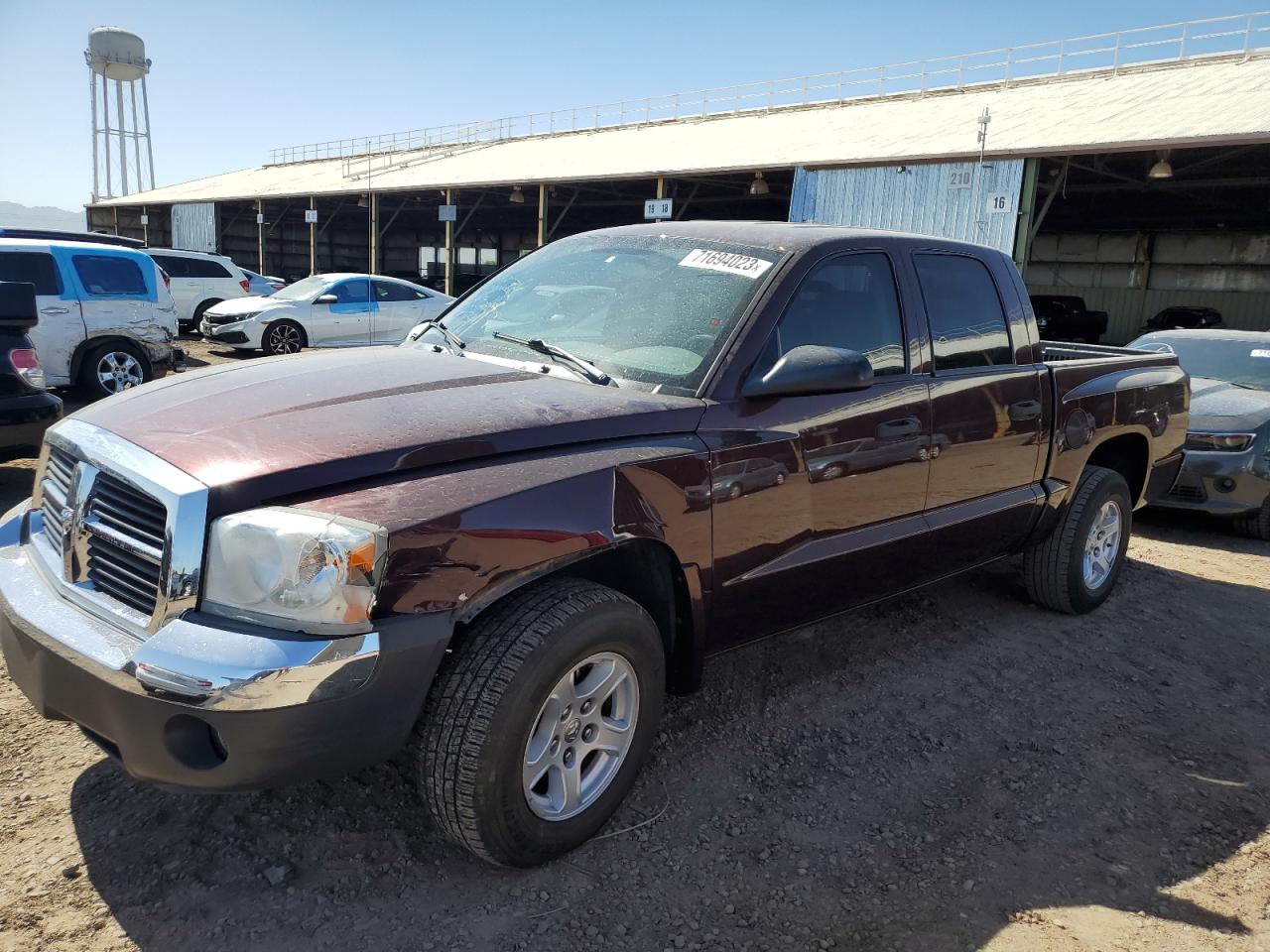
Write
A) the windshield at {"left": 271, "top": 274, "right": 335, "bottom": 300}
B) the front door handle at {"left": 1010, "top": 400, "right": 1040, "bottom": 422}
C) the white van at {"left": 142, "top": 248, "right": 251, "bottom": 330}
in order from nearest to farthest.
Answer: the front door handle at {"left": 1010, "top": 400, "right": 1040, "bottom": 422} → the windshield at {"left": 271, "top": 274, "right": 335, "bottom": 300} → the white van at {"left": 142, "top": 248, "right": 251, "bottom": 330}

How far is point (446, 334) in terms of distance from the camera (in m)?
3.55

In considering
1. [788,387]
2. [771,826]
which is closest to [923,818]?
[771,826]

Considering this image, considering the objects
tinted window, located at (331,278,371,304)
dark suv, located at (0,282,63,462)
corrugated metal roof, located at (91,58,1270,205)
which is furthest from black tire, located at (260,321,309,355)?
corrugated metal roof, located at (91,58,1270,205)

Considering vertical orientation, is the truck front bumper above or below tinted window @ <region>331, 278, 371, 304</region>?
below

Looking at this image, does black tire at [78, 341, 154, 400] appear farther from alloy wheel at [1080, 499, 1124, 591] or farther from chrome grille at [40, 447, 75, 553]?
alloy wheel at [1080, 499, 1124, 591]

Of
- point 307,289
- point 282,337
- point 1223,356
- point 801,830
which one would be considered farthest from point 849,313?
point 307,289

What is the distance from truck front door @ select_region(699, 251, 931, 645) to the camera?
2852 millimetres

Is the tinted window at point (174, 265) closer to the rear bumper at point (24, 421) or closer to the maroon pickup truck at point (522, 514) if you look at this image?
the rear bumper at point (24, 421)

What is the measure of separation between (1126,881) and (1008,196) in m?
15.9

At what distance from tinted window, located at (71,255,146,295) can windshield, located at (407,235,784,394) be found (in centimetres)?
770

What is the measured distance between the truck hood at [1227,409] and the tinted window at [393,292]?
1190 cm

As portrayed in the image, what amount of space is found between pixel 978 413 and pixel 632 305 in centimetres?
161

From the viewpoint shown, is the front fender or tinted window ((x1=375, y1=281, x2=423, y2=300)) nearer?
the front fender

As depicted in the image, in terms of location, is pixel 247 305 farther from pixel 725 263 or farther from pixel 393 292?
pixel 725 263
